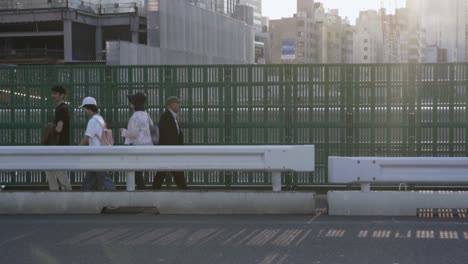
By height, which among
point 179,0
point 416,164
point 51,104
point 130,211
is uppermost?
point 179,0

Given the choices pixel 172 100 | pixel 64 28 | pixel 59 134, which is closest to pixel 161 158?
pixel 172 100

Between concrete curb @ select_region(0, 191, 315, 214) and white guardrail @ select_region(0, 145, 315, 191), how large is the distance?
214mm

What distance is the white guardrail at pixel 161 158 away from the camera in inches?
412

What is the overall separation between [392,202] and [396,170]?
45cm

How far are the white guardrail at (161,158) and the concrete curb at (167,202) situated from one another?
0.70ft

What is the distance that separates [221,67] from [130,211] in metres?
3.33

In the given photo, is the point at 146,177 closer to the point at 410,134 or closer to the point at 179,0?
the point at 410,134

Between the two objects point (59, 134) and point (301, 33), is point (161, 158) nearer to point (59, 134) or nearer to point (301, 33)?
point (59, 134)

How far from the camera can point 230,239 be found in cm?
872

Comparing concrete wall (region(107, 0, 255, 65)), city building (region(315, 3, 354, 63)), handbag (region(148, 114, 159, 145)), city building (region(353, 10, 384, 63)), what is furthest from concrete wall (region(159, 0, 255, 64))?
city building (region(353, 10, 384, 63))

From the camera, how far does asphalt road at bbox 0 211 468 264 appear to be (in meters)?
7.65

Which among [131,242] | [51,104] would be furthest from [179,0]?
[131,242]

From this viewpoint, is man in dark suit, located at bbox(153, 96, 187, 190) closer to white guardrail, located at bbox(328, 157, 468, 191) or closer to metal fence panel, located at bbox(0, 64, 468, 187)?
metal fence panel, located at bbox(0, 64, 468, 187)

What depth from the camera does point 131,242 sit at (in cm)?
858
